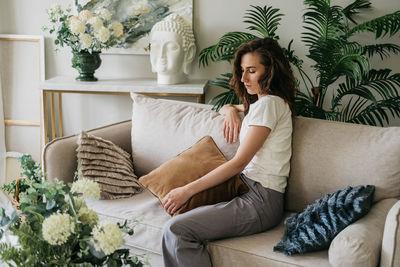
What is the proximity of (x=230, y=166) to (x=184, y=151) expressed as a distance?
0.30 metres

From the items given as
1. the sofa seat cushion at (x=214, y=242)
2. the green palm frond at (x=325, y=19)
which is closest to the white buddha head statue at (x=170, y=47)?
the green palm frond at (x=325, y=19)

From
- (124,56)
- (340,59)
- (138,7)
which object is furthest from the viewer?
(124,56)

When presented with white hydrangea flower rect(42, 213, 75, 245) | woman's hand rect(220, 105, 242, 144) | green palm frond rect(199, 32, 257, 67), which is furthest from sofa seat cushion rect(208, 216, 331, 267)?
green palm frond rect(199, 32, 257, 67)

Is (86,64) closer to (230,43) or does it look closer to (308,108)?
(230,43)

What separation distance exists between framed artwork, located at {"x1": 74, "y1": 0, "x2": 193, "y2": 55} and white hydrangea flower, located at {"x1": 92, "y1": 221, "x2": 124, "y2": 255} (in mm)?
2181

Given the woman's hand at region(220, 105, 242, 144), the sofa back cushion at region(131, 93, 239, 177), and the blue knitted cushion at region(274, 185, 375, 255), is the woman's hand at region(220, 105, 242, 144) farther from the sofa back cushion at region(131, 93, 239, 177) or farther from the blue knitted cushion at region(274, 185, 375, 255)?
the blue knitted cushion at region(274, 185, 375, 255)

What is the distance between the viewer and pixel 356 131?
75.9 inches

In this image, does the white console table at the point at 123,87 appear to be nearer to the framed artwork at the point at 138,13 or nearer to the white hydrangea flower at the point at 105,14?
the framed artwork at the point at 138,13

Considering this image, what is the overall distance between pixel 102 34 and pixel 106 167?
3.54ft

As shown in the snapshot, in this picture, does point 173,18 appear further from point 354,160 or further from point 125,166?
point 354,160

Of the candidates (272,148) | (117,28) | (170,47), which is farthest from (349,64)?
(117,28)

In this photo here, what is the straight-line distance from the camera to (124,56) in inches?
129

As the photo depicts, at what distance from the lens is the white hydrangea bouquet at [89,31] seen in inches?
112

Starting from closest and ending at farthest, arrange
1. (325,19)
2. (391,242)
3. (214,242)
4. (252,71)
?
(391,242) → (214,242) → (252,71) → (325,19)
